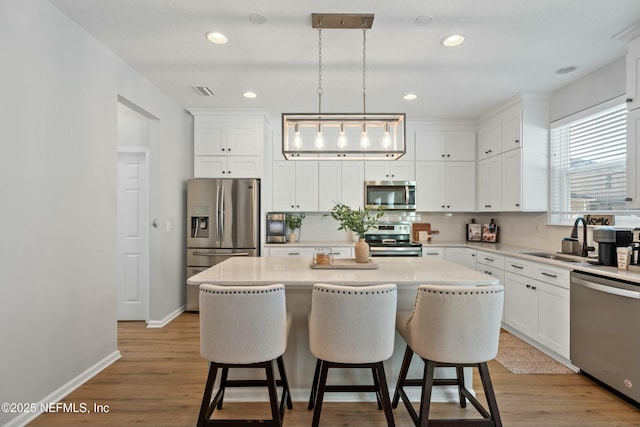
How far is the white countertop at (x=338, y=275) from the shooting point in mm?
1968

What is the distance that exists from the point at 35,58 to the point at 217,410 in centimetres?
256

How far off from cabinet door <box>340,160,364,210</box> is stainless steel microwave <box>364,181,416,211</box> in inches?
3.4

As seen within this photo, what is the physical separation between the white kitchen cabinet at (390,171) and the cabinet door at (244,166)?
156 centimetres

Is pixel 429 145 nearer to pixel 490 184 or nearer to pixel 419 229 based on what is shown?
pixel 490 184

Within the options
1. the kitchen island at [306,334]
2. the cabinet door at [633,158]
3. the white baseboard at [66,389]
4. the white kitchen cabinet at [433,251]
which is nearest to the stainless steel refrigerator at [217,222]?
the white baseboard at [66,389]

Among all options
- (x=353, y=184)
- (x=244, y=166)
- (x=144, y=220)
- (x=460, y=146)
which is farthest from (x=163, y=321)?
(x=460, y=146)

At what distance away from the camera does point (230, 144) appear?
4.43 meters

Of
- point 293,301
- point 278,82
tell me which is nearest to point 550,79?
point 278,82

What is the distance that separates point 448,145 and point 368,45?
2680mm

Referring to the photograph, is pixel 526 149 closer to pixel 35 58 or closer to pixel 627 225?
pixel 627 225

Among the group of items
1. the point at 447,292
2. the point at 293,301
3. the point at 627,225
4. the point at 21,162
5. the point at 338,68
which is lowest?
the point at 293,301

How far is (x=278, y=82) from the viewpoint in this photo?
3443 millimetres

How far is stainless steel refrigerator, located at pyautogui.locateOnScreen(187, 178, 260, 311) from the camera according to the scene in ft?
13.8

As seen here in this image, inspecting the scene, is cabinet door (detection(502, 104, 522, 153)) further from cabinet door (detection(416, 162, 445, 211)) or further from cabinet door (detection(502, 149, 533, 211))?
cabinet door (detection(416, 162, 445, 211))
